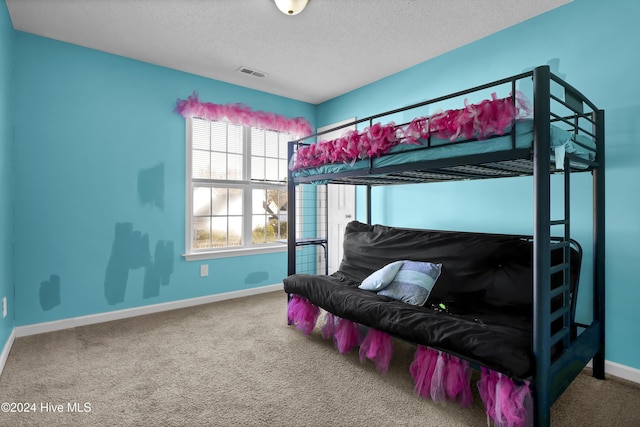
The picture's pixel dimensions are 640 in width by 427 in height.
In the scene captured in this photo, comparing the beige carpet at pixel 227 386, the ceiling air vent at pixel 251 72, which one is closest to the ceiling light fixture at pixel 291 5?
the ceiling air vent at pixel 251 72

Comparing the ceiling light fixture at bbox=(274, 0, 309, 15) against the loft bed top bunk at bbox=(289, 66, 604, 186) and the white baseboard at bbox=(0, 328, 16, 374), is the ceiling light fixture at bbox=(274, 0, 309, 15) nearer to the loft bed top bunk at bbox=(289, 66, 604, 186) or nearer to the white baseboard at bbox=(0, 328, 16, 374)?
the loft bed top bunk at bbox=(289, 66, 604, 186)

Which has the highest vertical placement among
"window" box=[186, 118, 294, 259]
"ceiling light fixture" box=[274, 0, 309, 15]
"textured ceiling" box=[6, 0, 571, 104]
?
"textured ceiling" box=[6, 0, 571, 104]

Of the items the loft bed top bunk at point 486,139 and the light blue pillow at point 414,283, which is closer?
the loft bed top bunk at point 486,139

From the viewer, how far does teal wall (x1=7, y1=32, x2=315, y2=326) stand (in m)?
2.82

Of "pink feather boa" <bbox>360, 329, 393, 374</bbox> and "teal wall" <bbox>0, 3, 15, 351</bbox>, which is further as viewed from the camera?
"teal wall" <bbox>0, 3, 15, 351</bbox>

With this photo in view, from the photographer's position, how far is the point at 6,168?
251 centimetres

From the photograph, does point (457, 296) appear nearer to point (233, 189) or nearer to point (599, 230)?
point (599, 230)

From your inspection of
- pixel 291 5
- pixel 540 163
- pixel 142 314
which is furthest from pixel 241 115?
pixel 540 163

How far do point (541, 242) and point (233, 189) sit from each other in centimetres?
323

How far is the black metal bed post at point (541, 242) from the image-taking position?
4.80ft

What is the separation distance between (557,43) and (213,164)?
328 centimetres

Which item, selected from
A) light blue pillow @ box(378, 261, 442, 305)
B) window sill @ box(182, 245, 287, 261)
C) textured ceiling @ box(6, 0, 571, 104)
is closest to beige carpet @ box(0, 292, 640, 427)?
light blue pillow @ box(378, 261, 442, 305)

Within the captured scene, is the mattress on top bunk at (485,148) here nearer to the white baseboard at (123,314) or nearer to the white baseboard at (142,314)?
the white baseboard at (142,314)

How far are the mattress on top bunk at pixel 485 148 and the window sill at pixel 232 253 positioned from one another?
2053 millimetres
